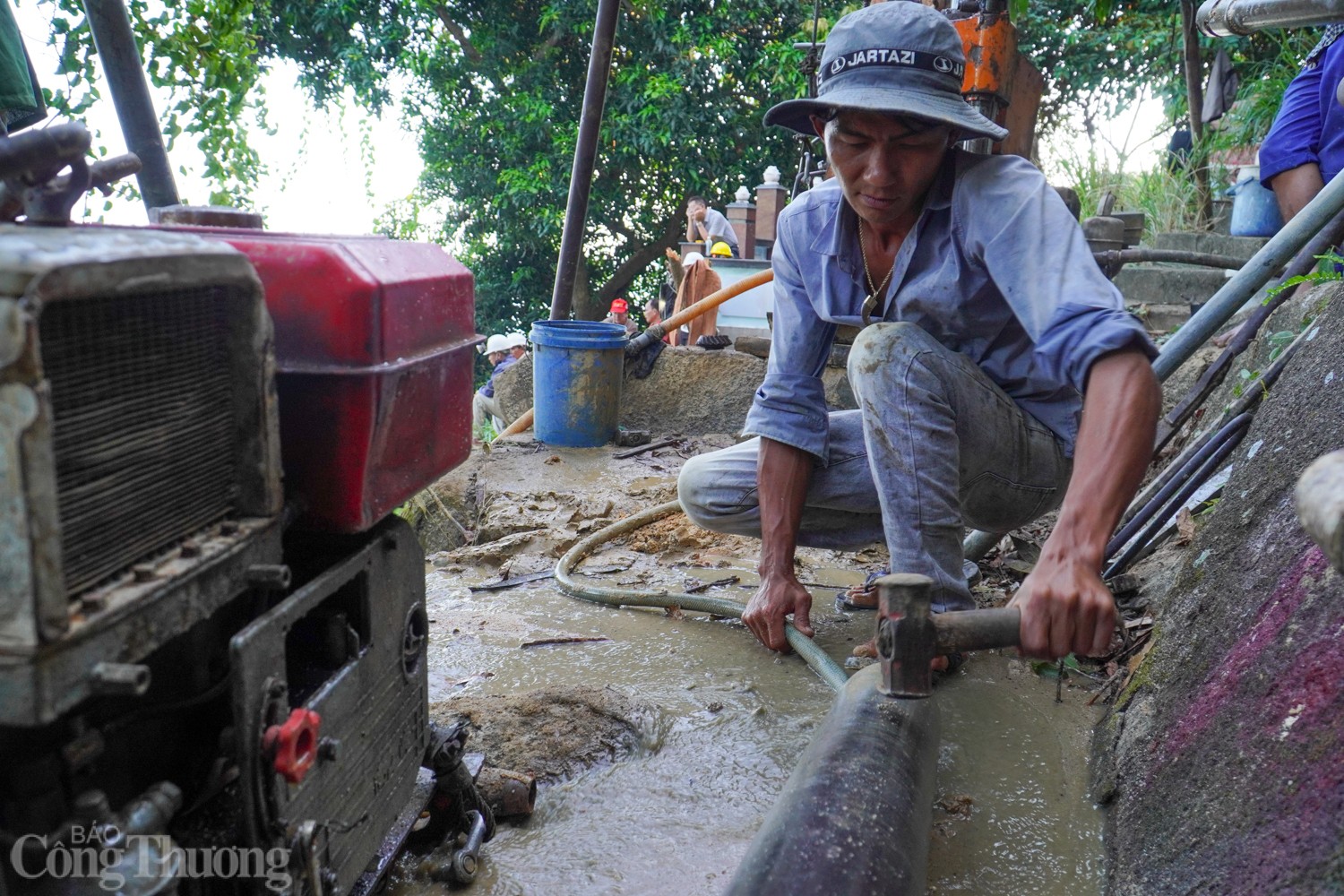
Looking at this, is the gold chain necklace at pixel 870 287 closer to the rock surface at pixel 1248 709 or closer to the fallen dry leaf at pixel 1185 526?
the rock surface at pixel 1248 709

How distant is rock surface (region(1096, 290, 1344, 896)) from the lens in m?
1.14

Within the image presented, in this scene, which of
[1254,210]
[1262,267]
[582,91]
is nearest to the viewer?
[1262,267]

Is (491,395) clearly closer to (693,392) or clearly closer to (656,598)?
(693,392)

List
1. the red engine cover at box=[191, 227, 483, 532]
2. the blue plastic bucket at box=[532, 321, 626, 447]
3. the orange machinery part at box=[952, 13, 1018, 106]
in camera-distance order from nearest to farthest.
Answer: the red engine cover at box=[191, 227, 483, 532]
the orange machinery part at box=[952, 13, 1018, 106]
the blue plastic bucket at box=[532, 321, 626, 447]

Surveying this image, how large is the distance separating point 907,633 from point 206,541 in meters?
Answer: 0.97

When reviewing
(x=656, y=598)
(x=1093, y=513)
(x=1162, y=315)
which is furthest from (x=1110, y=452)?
(x=1162, y=315)

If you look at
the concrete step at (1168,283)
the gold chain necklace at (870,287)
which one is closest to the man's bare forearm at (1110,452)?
the gold chain necklace at (870,287)

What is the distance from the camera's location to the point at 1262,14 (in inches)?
93.4

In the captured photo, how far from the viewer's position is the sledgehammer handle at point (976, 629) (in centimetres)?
143

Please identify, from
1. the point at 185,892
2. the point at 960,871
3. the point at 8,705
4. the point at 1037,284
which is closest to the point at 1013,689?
the point at 960,871

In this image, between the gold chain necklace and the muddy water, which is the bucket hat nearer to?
the gold chain necklace

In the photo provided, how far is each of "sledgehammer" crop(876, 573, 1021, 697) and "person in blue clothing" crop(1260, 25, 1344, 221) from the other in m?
2.61

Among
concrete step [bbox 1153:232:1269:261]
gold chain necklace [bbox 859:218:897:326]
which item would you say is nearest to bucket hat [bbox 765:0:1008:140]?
gold chain necklace [bbox 859:218:897:326]

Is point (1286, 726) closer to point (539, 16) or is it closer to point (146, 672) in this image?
point (146, 672)
